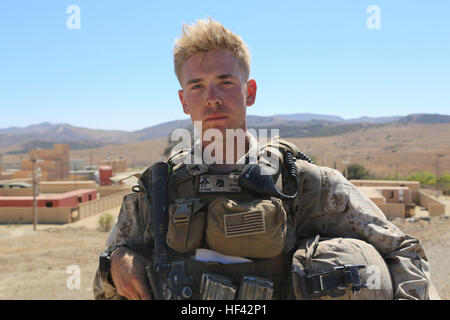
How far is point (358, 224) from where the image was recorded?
226 cm

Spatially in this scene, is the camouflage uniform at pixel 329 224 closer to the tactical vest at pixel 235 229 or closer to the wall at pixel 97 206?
the tactical vest at pixel 235 229

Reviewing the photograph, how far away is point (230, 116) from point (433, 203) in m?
31.3

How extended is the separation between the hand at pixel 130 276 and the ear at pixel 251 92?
3.92 feet

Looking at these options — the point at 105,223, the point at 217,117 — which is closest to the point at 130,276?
the point at 217,117

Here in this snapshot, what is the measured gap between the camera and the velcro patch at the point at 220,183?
2.37m

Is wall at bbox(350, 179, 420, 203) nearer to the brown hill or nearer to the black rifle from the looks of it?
the brown hill

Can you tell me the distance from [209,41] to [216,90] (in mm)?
330

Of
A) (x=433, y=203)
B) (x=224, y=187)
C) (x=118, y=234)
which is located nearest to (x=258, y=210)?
(x=224, y=187)

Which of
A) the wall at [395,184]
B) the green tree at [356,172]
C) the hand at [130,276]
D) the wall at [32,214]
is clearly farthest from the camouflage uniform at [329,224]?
the green tree at [356,172]

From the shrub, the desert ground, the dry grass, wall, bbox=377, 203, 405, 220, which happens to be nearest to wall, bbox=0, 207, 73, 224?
the dry grass

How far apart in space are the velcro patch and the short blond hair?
650 mm

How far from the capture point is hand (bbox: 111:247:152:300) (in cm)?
217
